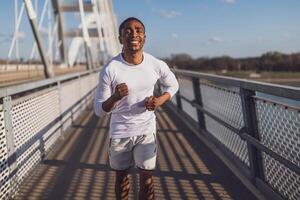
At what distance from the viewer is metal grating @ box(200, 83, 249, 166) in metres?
5.07

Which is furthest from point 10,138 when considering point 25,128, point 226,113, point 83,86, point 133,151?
point 83,86

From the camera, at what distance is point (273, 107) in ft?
12.4

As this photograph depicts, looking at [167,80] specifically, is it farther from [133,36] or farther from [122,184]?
[122,184]

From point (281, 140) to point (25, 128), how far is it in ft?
9.25

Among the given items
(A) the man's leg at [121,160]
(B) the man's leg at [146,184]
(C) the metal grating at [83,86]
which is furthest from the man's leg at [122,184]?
(C) the metal grating at [83,86]

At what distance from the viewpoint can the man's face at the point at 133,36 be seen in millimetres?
3012

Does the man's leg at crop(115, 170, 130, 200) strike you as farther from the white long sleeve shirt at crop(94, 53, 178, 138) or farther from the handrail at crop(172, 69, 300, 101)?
the handrail at crop(172, 69, 300, 101)

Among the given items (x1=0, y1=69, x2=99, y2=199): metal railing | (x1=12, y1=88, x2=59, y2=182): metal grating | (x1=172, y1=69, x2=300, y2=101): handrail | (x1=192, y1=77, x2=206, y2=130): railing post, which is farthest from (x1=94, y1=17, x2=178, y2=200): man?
(x1=192, y1=77, x2=206, y2=130): railing post

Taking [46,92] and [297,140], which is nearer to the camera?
[297,140]

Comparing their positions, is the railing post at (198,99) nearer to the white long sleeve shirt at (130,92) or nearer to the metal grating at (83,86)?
the white long sleeve shirt at (130,92)

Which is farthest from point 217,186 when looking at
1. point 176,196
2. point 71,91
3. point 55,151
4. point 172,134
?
point 71,91

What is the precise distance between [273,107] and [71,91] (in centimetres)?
676

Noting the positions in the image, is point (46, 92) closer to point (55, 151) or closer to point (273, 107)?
point (55, 151)

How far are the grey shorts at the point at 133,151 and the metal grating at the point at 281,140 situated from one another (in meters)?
1.07
